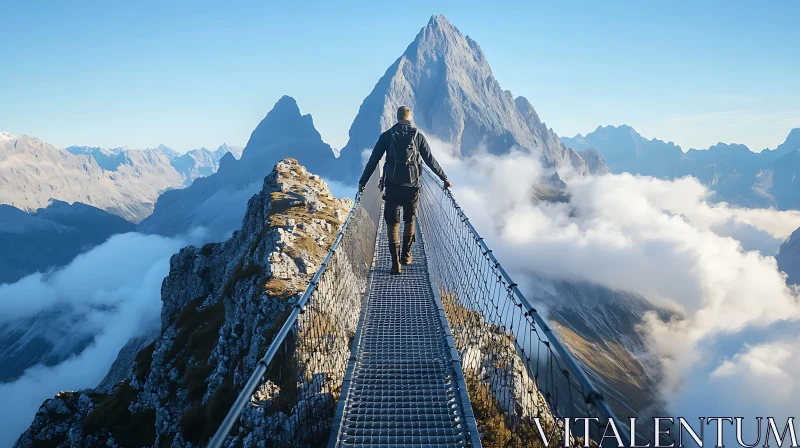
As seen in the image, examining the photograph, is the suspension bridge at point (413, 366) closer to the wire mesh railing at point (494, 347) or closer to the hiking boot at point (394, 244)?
the wire mesh railing at point (494, 347)

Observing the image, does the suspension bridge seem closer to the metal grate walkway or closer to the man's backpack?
the metal grate walkway

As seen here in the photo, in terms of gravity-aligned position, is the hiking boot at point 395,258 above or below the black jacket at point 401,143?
below

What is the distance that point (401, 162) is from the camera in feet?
26.1

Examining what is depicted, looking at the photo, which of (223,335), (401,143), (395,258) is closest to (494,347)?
(395,258)

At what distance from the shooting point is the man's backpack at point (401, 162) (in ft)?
26.0

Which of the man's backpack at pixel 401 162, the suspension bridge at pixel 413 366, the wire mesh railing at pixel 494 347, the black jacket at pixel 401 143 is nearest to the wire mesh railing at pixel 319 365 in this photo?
the suspension bridge at pixel 413 366

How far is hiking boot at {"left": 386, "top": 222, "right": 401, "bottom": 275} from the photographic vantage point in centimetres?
860

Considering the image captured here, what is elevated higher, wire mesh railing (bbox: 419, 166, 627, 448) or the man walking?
the man walking

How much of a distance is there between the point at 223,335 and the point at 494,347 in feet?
41.5

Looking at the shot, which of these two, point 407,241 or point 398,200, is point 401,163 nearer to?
point 398,200

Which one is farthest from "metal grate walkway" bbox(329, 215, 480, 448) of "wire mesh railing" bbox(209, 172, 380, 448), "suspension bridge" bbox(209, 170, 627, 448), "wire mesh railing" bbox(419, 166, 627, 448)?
"wire mesh railing" bbox(209, 172, 380, 448)

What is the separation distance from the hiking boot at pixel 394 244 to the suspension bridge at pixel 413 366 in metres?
0.26

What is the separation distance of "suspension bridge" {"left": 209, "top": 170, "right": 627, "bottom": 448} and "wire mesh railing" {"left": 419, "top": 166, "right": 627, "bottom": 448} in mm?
31

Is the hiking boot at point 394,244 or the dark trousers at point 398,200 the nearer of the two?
the dark trousers at point 398,200
